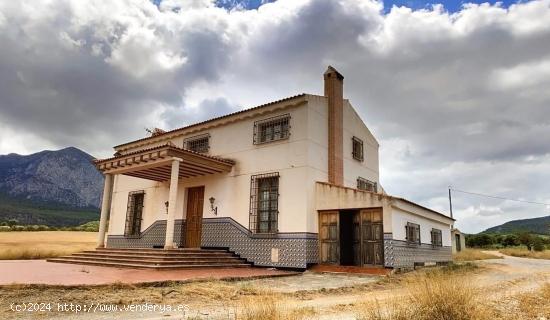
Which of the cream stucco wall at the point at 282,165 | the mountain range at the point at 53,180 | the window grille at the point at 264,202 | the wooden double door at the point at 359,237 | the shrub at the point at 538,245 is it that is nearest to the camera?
the wooden double door at the point at 359,237

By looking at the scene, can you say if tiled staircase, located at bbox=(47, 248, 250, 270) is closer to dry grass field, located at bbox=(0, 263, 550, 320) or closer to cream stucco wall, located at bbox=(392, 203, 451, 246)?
dry grass field, located at bbox=(0, 263, 550, 320)

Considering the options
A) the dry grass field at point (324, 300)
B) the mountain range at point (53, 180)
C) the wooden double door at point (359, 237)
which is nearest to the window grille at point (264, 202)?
the wooden double door at point (359, 237)

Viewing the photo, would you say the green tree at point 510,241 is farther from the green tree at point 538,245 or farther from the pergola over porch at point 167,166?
the pergola over porch at point 167,166

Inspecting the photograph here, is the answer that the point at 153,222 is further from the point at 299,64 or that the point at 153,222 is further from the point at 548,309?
the point at 548,309

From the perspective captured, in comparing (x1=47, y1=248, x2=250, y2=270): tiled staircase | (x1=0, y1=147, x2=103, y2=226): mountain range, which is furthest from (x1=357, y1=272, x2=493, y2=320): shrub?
(x1=0, y1=147, x2=103, y2=226): mountain range

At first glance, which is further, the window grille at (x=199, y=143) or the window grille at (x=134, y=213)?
the window grille at (x=134, y=213)

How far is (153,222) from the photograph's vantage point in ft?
56.1

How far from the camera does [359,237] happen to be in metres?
A: 12.8

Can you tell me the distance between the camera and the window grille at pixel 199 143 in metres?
16.5

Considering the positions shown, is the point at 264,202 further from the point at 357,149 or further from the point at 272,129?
the point at 357,149

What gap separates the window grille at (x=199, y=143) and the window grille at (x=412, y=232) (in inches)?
328

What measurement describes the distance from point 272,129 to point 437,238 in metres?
8.92

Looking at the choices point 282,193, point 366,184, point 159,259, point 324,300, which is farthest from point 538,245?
point 324,300

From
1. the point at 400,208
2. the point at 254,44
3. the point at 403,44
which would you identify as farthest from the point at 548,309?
the point at 254,44
